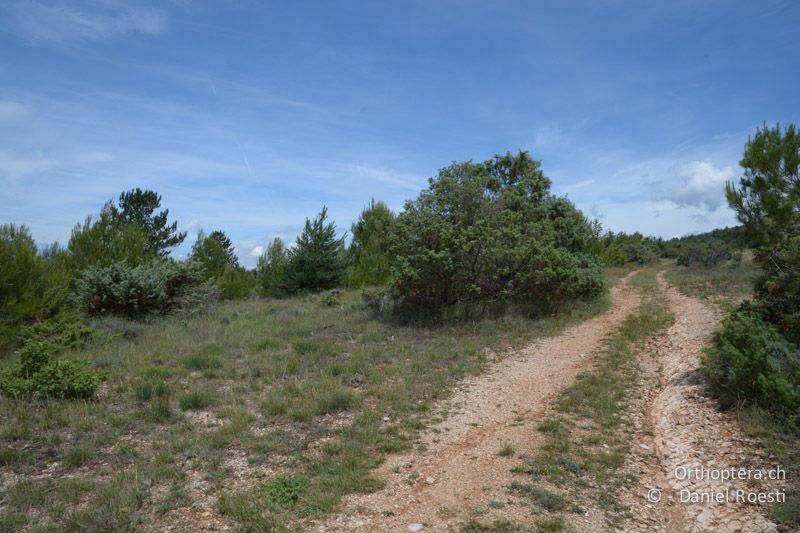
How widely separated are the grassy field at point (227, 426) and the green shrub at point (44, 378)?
205 millimetres

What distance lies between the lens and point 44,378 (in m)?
6.99

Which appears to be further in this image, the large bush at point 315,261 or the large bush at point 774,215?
the large bush at point 315,261

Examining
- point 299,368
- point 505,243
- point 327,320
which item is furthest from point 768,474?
point 327,320

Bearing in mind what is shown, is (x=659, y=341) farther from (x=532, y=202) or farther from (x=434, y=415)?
(x=532, y=202)

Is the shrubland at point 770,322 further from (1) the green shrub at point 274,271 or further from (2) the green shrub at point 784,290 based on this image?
(1) the green shrub at point 274,271

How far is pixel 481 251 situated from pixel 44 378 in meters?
9.52

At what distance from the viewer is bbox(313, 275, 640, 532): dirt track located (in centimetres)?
411

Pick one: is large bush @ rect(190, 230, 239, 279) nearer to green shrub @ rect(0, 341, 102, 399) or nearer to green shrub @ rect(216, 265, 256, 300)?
green shrub @ rect(216, 265, 256, 300)

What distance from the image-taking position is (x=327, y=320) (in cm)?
1334

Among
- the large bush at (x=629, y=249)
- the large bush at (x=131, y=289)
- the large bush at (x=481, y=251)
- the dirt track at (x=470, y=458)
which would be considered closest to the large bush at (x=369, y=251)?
the large bush at (x=481, y=251)

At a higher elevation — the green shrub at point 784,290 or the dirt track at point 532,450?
the green shrub at point 784,290

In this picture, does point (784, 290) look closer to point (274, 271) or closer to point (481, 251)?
point (481, 251)

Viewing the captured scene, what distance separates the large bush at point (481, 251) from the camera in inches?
493

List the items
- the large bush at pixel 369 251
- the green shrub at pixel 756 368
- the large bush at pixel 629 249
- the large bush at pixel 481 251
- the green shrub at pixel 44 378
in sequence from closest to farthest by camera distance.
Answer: the green shrub at pixel 756 368
the green shrub at pixel 44 378
the large bush at pixel 481 251
the large bush at pixel 369 251
the large bush at pixel 629 249
